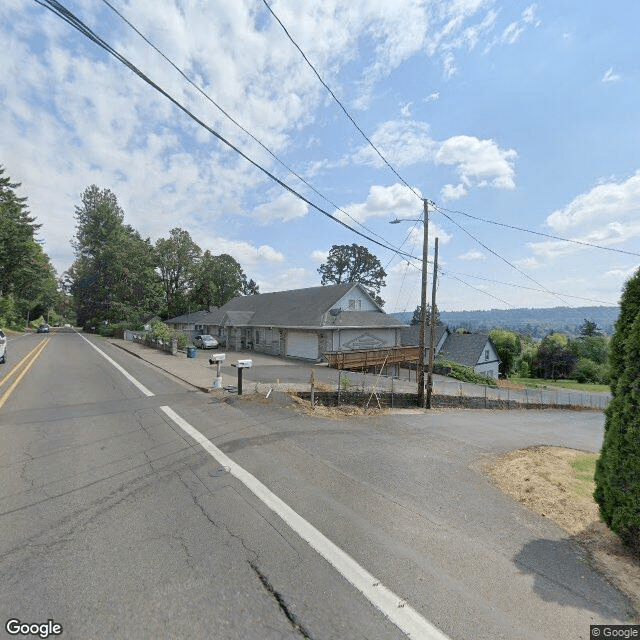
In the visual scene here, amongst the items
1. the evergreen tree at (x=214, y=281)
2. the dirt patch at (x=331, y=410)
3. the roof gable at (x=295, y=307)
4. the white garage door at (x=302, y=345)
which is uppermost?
the evergreen tree at (x=214, y=281)

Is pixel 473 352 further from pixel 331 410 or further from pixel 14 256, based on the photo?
pixel 14 256

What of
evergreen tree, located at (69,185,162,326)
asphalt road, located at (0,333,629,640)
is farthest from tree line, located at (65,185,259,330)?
asphalt road, located at (0,333,629,640)

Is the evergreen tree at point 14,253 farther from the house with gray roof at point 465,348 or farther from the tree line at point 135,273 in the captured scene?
the house with gray roof at point 465,348

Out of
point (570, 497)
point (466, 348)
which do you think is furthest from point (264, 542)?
point (466, 348)

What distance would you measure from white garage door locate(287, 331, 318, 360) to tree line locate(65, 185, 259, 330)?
32.4 metres

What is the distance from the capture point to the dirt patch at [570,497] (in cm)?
369

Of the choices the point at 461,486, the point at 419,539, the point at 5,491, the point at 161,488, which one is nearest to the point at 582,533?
the point at 461,486

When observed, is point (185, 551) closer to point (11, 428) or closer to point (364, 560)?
point (364, 560)

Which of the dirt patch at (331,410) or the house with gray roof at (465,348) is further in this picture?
the house with gray roof at (465,348)

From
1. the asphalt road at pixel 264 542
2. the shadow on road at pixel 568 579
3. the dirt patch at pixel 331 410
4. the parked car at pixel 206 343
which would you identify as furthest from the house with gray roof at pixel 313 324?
the shadow on road at pixel 568 579

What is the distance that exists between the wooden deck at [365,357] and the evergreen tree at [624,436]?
17397 millimetres

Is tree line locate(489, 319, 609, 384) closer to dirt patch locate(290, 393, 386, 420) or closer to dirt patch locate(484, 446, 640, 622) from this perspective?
dirt patch locate(290, 393, 386, 420)

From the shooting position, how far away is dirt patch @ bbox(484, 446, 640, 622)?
145 inches

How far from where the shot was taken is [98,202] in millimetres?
64188
